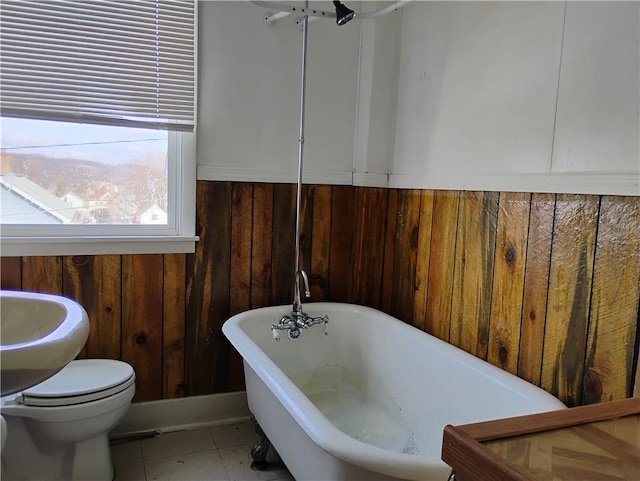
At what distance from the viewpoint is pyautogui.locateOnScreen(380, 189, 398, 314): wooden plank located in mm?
2480

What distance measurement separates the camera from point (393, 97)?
249 cm

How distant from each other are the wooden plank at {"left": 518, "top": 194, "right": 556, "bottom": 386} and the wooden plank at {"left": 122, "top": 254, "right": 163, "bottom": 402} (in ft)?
5.01

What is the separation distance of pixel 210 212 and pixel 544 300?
4.75 ft

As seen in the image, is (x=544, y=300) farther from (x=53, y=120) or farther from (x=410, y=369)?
(x=53, y=120)

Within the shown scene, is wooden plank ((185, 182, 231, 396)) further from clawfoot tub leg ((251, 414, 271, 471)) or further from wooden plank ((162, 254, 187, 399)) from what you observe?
clawfoot tub leg ((251, 414, 271, 471))

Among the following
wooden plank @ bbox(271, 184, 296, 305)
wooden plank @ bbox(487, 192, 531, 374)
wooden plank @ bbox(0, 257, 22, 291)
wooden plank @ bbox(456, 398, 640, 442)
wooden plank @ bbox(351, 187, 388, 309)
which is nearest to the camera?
wooden plank @ bbox(456, 398, 640, 442)

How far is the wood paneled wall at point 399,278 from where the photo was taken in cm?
145

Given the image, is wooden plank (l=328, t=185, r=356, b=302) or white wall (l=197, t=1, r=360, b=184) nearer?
white wall (l=197, t=1, r=360, b=184)

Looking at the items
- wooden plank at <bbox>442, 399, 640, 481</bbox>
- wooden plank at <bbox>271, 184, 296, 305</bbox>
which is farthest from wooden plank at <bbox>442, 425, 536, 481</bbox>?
wooden plank at <bbox>271, 184, 296, 305</bbox>

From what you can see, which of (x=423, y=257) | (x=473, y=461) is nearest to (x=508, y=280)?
(x=423, y=257)

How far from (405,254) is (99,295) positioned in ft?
4.58

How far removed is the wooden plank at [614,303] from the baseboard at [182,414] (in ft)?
5.23

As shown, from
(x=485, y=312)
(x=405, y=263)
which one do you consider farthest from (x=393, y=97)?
(x=485, y=312)

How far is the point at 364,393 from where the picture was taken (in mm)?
2256
